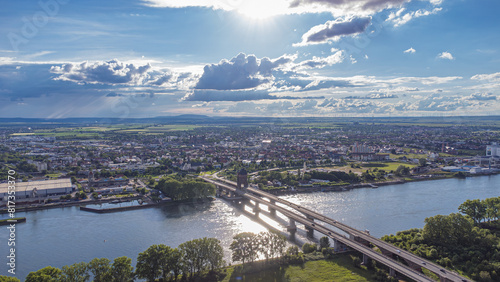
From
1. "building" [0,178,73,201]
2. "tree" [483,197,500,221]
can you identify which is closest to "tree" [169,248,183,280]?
"tree" [483,197,500,221]

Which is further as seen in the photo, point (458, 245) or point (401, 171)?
point (401, 171)

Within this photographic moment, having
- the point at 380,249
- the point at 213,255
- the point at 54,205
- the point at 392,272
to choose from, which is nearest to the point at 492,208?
the point at 380,249

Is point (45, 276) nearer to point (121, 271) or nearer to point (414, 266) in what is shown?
point (121, 271)

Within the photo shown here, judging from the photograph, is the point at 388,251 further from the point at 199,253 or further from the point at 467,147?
the point at 467,147

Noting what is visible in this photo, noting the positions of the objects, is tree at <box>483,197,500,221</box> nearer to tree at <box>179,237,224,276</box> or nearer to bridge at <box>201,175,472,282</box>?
bridge at <box>201,175,472,282</box>

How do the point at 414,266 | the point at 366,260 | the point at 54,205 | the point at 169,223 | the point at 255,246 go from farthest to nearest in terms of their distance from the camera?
the point at 54,205 < the point at 169,223 < the point at 255,246 < the point at 366,260 < the point at 414,266

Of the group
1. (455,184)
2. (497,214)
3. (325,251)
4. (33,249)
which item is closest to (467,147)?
(455,184)

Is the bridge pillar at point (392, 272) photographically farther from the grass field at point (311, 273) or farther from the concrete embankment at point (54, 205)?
the concrete embankment at point (54, 205)
